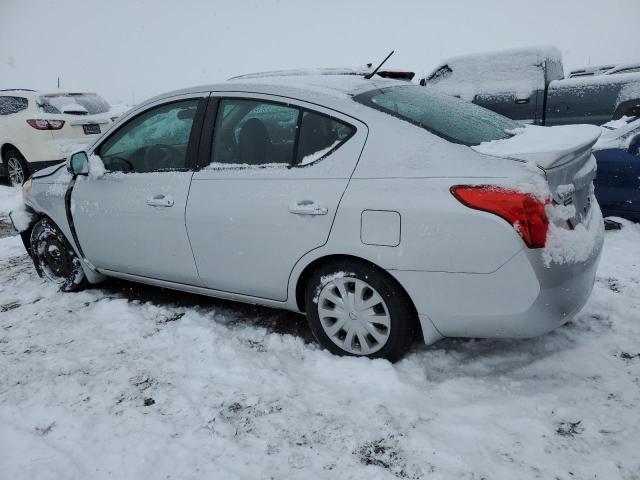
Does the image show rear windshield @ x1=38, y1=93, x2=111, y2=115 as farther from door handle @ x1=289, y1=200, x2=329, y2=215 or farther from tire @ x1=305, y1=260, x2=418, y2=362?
tire @ x1=305, y1=260, x2=418, y2=362

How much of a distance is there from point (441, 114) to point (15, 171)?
27.9ft

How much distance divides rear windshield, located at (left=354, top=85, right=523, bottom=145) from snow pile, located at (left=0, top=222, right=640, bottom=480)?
1.28m

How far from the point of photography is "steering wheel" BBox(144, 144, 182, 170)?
11.2 ft

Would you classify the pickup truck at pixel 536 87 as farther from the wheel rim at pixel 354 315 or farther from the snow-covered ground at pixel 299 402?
the wheel rim at pixel 354 315

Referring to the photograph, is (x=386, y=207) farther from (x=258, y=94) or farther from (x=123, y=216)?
(x=123, y=216)

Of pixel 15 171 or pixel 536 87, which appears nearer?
pixel 536 87

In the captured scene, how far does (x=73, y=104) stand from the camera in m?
8.59

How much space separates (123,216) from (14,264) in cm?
239

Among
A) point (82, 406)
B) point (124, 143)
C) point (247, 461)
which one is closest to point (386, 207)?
point (247, 461)

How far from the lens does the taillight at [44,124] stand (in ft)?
27.1

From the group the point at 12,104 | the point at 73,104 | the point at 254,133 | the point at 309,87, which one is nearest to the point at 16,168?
the point at 12,104

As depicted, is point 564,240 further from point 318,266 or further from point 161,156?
point 161,156

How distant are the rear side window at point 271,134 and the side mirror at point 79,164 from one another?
115 cm

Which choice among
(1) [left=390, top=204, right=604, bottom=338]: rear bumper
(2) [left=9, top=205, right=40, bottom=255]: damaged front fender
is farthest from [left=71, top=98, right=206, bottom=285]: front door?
(1) [left=390, top=204, right=604, bottom=338]: rear bumper
